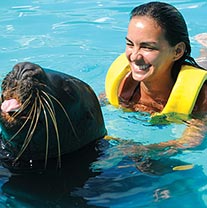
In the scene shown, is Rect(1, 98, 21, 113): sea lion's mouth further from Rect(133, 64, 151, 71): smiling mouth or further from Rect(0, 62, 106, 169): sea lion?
Rect(133, 64, 151, 71): smiling mouth

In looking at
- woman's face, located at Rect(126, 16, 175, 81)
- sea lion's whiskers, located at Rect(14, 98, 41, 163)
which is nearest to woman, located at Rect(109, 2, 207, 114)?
woman's face, located at Rect(126, 16, 175, 81)

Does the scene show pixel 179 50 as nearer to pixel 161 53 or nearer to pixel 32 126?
pixel 161 53

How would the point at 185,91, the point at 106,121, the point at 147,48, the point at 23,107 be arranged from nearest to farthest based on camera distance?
the point at 23,107 → the point at 147,48 → the point at 185,91 → the point at 106,121

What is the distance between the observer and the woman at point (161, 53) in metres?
4.71

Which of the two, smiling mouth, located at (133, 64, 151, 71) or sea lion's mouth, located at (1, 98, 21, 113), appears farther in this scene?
smiling mouth, located at (133, 64, 151, 71)

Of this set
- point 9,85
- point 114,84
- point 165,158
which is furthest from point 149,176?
point 114,84

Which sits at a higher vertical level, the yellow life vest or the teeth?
the teeth

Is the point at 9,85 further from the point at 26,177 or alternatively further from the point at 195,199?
the point at 195,199

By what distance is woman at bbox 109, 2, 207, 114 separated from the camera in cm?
473

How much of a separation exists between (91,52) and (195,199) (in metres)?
4.05

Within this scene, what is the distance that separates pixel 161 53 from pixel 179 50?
0.86 ft

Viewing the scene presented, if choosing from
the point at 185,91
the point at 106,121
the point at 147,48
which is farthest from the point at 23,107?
the point at 106,121

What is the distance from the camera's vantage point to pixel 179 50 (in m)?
4.97

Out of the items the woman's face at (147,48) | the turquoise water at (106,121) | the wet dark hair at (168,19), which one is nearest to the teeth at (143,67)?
the woman's face at (147,48)
